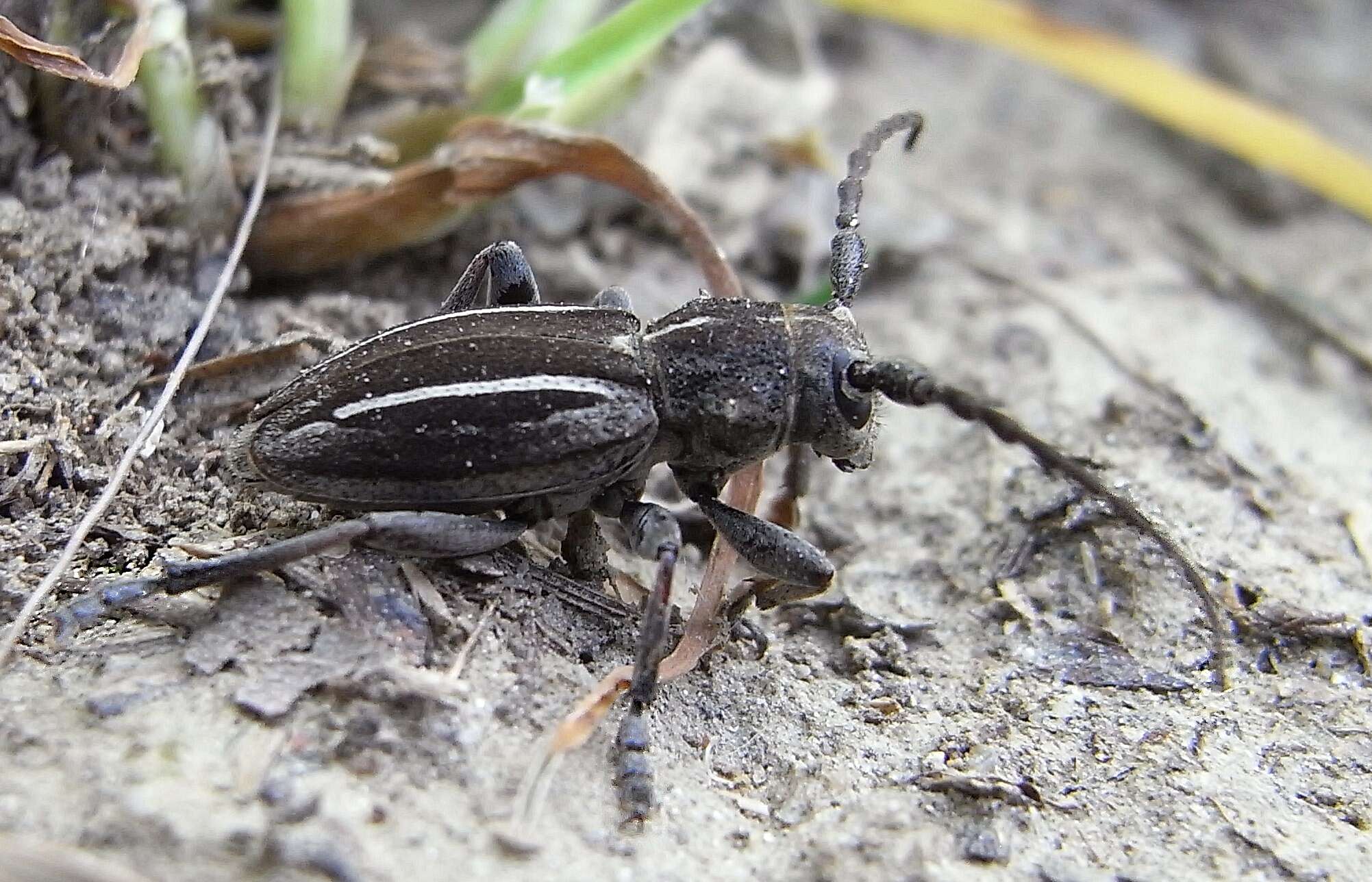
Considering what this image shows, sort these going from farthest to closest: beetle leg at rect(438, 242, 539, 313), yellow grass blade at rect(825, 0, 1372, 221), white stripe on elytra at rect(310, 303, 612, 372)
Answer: yellow grass blade at rect(825, 0, 1372, 221) < beetle leg at rect(438, 242, 539, 313) < white stripe on elytra at rect(310, 303, 612, 372)

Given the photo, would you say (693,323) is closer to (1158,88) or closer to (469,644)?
(469,644)

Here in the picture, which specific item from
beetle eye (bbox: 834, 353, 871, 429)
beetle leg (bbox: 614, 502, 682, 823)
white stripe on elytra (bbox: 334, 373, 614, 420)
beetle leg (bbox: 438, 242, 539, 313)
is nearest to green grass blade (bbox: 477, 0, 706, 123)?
beetle leg (bbox: 438, 242, 539, 313)

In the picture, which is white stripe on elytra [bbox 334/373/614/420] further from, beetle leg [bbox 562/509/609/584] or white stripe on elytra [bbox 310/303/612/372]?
beetle leg [bbox 562/509/609/584]

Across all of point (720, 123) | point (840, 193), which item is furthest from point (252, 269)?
point (720, 123)

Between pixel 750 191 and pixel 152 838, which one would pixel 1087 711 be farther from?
pixel 750 191

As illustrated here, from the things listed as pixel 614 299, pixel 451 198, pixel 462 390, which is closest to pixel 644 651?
pixel 462 390

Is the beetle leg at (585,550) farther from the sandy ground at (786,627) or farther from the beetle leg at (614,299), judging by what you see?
the beetle leg at (614,299)

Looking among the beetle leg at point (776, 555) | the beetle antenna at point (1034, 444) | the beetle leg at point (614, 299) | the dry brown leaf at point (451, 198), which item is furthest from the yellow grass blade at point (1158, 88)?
the beetle leg at point (776, 555)
